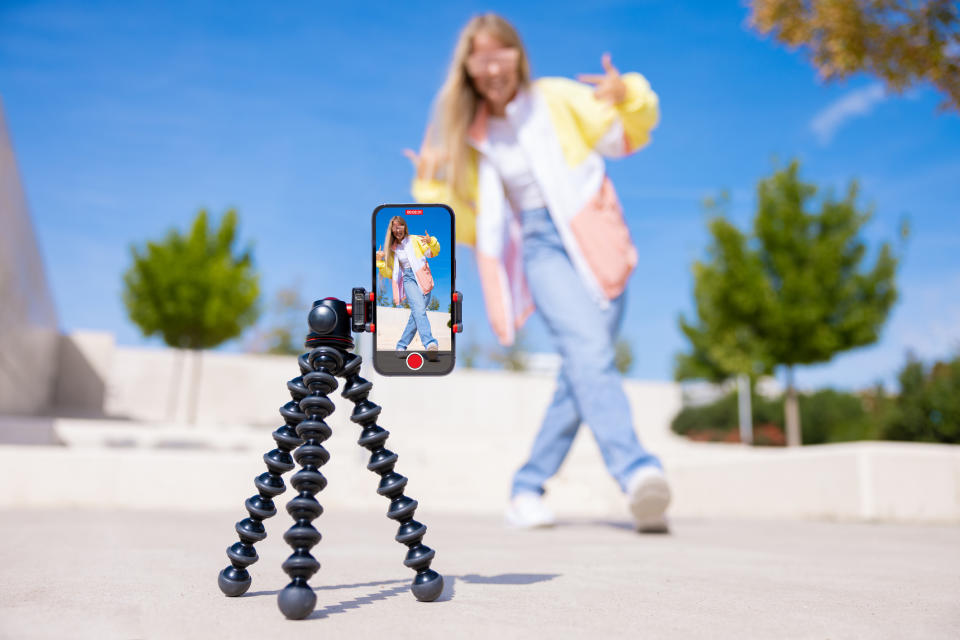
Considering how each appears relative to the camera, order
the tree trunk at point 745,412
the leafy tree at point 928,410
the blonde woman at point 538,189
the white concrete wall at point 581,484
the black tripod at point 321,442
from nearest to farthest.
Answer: the black tripod at point 321,442
the blonde woman at point 538,189
the white concrete wall at point 581,484
the leafy tree at point 928,410
the tree trunk at point 745,412

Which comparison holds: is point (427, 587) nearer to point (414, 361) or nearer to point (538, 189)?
point (414, 361)

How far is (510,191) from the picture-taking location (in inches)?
159

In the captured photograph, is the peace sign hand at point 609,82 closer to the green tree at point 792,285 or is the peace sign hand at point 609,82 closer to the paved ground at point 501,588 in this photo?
the paved ground at point 501,588

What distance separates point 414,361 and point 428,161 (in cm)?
243

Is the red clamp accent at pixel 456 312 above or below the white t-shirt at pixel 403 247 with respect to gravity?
below

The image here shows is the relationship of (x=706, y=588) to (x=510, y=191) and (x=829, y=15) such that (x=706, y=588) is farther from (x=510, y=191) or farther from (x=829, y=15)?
(x=829, y=15)

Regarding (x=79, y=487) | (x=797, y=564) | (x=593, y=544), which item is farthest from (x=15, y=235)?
(x=797, y=564)

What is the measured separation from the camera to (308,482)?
4.79 ft

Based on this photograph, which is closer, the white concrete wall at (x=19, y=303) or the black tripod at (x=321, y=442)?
the black tripod at (x=321, y=442)

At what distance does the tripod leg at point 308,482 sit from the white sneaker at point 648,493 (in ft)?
6.47

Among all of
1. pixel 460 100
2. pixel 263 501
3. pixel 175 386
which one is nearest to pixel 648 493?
pixel 263 501

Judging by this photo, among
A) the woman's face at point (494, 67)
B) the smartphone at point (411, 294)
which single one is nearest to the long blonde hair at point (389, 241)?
the smartphone at point (411, 294)

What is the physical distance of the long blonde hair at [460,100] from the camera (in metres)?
3.90

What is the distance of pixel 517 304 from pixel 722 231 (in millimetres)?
13508
